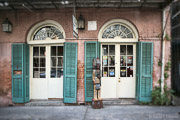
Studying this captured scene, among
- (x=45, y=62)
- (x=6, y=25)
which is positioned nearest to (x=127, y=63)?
(x=45, y=62)

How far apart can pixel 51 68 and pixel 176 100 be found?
5407 millimetres

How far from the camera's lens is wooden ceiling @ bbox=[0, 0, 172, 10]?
5.59 metres

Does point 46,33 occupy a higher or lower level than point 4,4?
lower

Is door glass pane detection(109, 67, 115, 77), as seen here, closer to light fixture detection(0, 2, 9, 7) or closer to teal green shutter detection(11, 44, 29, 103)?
teal green shutter detection(11, 44, 29, 103)

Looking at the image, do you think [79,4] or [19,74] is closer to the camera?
[79,4]

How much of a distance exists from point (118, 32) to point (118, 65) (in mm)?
1408

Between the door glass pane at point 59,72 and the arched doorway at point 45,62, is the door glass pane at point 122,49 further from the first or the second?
the door glass pane at point 59,72

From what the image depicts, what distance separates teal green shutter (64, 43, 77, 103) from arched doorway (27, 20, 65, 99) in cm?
49

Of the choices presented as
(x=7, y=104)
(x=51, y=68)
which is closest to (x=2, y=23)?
(x=51, y=68)

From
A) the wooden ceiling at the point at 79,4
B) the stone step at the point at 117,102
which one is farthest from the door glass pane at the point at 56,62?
the stone step at the point at 117,102

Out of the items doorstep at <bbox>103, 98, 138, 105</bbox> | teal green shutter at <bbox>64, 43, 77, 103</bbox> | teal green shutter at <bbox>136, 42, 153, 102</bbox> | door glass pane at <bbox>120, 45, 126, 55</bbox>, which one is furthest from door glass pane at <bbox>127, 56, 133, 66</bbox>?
teal green shutter at <bbox>64, 43, 77, 103</bbox>

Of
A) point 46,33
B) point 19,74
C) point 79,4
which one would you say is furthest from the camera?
point 46,33

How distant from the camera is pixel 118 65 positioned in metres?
6.41

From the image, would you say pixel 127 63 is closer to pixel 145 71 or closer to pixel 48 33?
pixel 145 71
